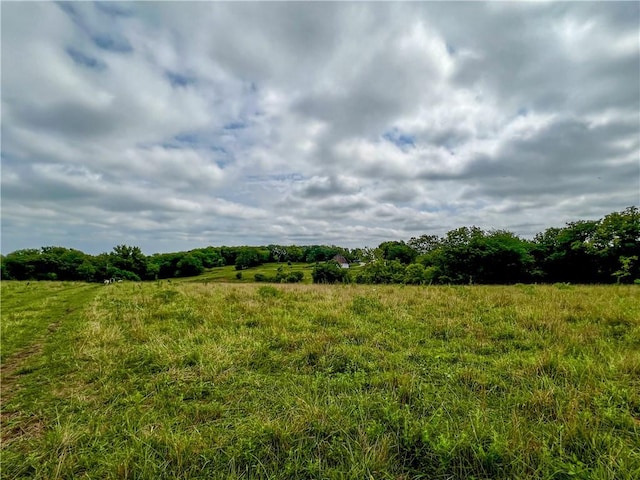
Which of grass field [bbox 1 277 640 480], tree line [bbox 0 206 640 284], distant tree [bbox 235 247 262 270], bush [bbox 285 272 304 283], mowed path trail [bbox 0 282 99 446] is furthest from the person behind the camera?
distant tree [bbox 235 247 262 270]

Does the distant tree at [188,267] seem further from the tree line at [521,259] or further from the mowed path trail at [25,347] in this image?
the mowed path trail at [25,347]

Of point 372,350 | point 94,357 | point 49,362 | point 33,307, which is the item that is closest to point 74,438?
point 94,357

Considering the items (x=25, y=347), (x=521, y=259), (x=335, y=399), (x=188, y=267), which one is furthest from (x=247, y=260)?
(x=335, y=399)

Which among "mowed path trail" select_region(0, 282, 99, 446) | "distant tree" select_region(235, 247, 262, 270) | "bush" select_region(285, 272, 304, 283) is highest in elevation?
"distant tree" select_region(235, 247, 262, 270)

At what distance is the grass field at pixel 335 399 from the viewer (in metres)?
2.73

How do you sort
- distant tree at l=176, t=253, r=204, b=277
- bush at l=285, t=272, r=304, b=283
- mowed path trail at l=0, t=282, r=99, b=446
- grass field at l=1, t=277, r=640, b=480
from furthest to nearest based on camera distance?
distant tree at l=176, t=253, r=204, b=277 → bush at l=285, t=272, r=304, b=283 → mowed path trail at l=0, t=282, r=99, b=446 → grass field at l=1, t=277, r=640, b=480

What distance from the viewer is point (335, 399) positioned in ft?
12.5

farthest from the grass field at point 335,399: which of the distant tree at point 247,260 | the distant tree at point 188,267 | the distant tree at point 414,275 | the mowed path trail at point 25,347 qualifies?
the distant tree at point 247,260

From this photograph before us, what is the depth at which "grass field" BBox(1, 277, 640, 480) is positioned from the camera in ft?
8.95

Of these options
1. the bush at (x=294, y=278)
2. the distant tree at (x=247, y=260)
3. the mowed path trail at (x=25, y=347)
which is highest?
the distant tree at (x=247, y=260)

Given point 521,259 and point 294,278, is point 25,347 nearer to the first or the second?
point 521,259

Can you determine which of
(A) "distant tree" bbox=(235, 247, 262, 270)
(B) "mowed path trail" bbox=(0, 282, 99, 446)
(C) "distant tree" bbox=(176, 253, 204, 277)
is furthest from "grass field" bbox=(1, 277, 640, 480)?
(A) "distant tree" bbox=(235, 247, 262, 270)

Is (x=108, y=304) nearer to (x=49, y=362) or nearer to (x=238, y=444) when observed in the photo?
(x=49, y=362)

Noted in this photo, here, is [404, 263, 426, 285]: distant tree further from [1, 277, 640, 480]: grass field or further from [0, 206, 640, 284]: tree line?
[1, 277, 640, 480]: grass field
